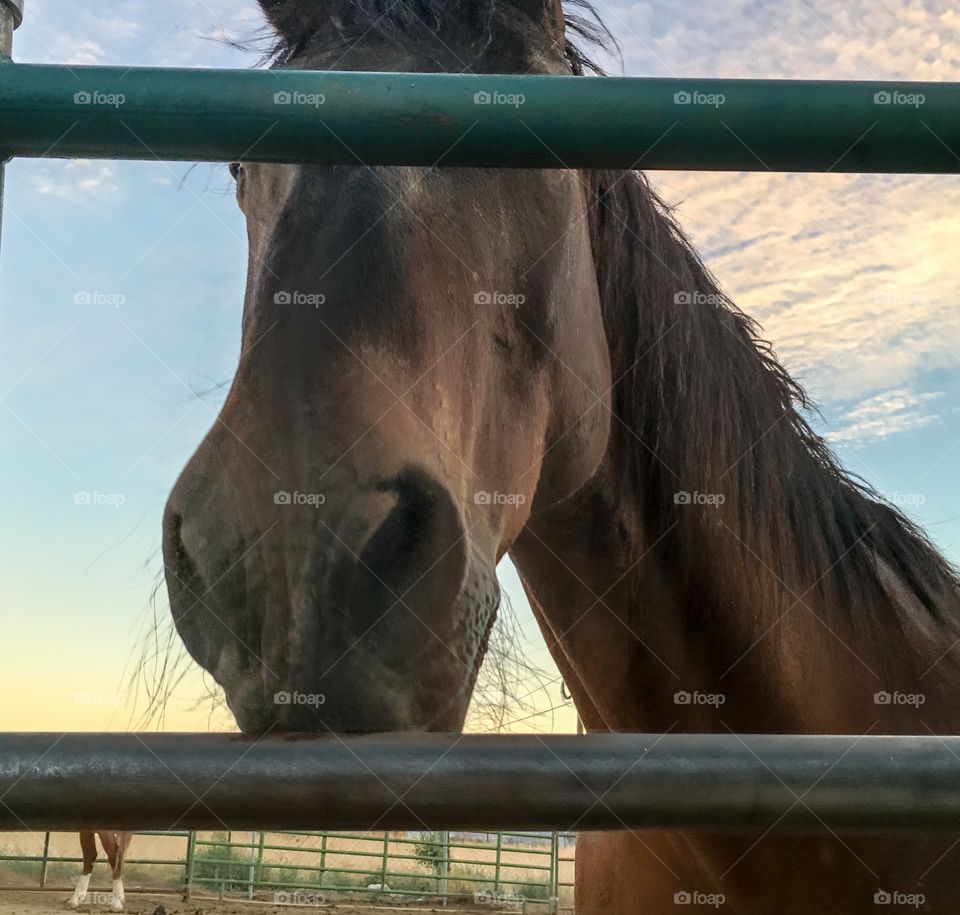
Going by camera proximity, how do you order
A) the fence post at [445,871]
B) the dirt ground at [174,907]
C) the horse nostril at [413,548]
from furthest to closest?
the fence post at [445,871], the dirt ground at [174,907], the horse nostril at [413,548]

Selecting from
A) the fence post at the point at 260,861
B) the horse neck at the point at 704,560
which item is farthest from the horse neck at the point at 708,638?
the fence post at the point at 260,861

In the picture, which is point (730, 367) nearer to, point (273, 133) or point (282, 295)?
point (282, 295)

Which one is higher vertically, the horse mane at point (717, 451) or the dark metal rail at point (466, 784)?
the horse mane at point (717, 451)

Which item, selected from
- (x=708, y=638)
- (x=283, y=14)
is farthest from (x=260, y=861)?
(x=283, y=14)

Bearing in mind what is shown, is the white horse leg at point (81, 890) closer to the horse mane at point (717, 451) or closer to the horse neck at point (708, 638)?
the horse neck at point (708, 638)

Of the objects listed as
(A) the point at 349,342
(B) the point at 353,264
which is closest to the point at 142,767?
(A) the point at 349,342

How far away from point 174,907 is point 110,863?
39.4 inches

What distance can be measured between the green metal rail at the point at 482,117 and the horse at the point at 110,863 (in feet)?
35.1

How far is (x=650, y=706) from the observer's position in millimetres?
1979

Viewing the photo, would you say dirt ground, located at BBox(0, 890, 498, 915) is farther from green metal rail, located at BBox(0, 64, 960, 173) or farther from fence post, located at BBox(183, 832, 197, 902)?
green metal rail, located at BBox(0, 64, 960, 173)

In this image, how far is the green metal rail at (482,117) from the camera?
753 mm

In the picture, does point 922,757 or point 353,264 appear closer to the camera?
point 922,757

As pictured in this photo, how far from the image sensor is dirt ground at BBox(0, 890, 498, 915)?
9.96 m

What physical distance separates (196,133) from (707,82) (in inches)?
17.0
